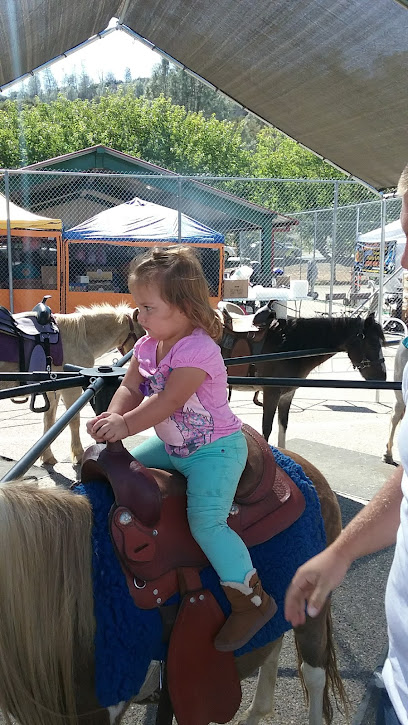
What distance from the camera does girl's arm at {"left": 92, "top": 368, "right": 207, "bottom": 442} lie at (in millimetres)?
1697

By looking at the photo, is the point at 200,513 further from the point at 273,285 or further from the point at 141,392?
the point at 273,285

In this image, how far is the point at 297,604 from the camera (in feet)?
4.70

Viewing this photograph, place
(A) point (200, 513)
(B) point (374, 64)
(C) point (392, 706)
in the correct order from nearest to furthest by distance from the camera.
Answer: (C) point (392, 706) → (A) point (200, 513) → (B) point (374, 64)

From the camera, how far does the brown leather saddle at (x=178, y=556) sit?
64.1 inches

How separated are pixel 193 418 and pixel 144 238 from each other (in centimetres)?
1086

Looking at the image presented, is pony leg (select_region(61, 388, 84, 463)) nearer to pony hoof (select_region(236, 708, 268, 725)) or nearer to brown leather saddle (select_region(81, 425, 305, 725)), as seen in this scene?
pony hoof (select_region(236, 708, 268, 725))

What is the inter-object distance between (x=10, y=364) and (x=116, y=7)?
295 centimetres

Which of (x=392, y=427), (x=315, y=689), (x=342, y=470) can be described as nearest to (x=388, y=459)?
(x=392, y=427)

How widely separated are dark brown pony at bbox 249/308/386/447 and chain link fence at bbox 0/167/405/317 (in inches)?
121

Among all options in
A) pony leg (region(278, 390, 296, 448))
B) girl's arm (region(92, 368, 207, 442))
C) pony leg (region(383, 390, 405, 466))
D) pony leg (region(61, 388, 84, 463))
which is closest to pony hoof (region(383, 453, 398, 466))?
pony leg (region(383, 390, 405, 466))

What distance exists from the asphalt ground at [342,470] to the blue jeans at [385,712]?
1.4 inches

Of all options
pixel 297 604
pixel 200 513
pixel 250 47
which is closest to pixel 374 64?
pixel 250 47

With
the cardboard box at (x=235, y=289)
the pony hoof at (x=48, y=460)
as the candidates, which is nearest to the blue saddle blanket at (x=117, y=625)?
the pony hoof at (x=48, y=460)

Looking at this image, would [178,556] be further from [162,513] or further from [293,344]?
[293,344]
